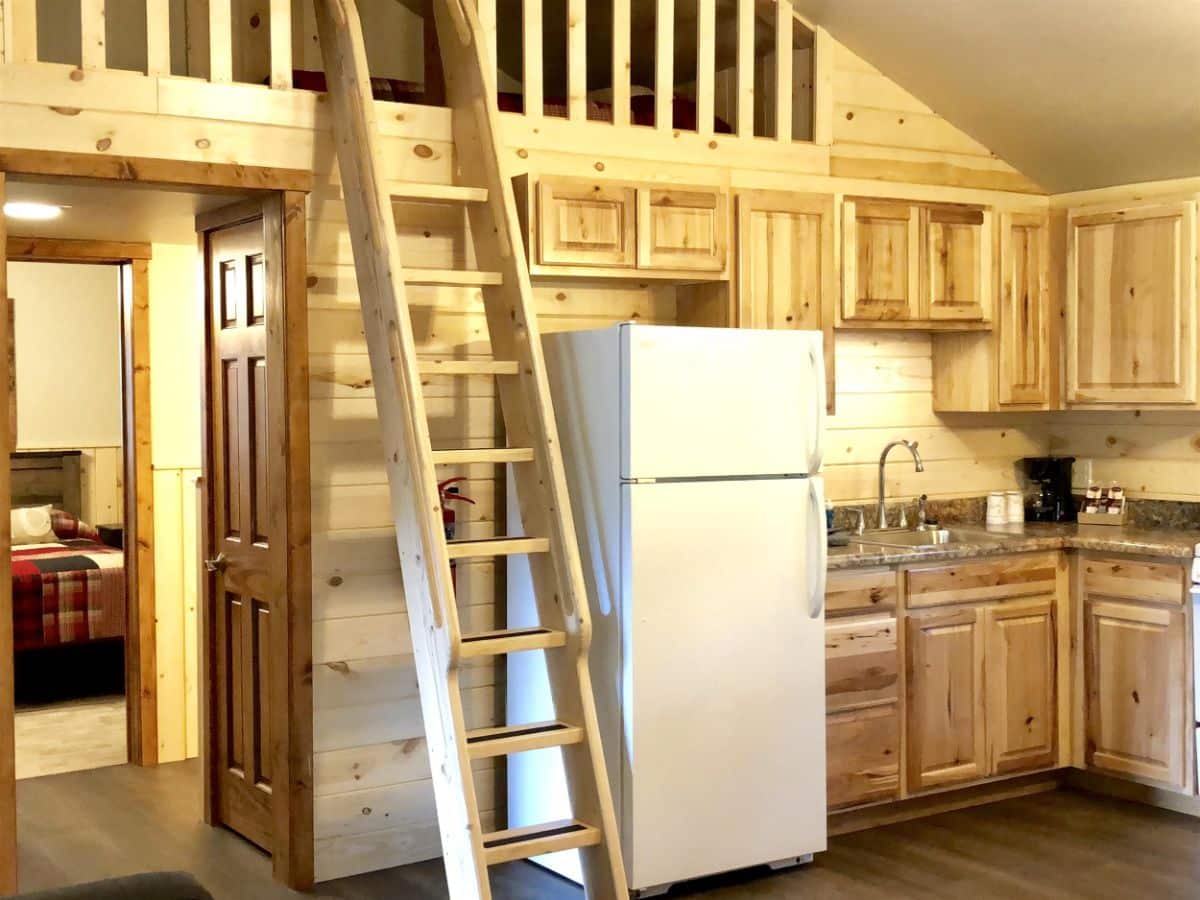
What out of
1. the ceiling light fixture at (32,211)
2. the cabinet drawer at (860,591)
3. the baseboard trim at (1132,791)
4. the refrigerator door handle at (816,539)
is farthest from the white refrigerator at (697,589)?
the ceiling light fixture at (32,211)

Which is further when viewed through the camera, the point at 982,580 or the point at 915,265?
the point at 915,265

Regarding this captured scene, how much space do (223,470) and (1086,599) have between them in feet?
9.88

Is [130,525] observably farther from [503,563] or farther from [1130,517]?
[1130,517]

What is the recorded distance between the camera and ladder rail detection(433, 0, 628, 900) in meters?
3.65

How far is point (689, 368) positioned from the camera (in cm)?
397

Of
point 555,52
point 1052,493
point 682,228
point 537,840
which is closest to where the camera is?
point 537,840

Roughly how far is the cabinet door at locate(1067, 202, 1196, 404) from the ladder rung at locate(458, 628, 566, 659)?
255 centimetres

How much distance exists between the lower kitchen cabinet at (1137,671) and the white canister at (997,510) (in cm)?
54

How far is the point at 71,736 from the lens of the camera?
6055mm

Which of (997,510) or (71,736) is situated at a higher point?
(997,510)

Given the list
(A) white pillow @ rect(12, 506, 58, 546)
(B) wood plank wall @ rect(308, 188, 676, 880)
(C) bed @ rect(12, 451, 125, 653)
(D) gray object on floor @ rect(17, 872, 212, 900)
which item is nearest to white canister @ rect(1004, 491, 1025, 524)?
(B) wood plank wall @ rect(308, 188, 676, 880)

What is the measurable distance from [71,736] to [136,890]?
440 centimetres

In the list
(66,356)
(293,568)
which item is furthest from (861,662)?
(66,356)

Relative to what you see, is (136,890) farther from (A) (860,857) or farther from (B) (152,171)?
(A) (860,857)
